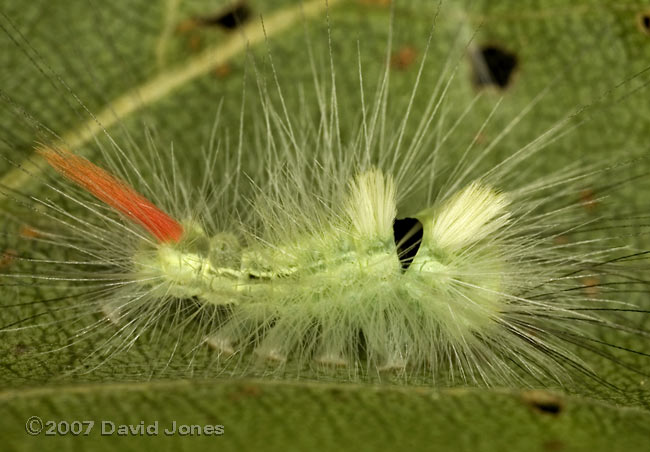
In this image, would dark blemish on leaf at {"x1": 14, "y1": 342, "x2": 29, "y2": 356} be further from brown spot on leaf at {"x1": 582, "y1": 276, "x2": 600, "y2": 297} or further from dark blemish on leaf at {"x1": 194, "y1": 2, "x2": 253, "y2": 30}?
brown spot on leaf at {"x1": 582, "y1": 276, "x2": 600, "y2": 297}

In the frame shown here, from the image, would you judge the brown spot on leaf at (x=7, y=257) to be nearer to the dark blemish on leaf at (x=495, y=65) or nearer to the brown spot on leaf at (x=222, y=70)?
the brown spot on leaf at (x=222, y=70)

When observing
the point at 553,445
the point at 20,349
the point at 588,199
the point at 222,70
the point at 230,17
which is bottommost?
the point at 553,445

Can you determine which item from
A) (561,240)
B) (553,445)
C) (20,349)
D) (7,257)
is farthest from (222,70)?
(553,445)

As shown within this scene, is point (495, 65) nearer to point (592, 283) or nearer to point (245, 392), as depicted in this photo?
point (592, 283)

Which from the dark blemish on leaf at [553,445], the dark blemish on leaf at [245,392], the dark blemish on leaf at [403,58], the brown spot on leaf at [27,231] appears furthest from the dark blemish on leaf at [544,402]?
the brown spot on leaf at [27,231]

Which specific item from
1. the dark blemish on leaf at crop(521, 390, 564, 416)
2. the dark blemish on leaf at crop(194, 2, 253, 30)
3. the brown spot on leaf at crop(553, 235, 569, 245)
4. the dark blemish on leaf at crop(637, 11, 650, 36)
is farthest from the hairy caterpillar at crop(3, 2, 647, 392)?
the dark blemish on leaf at crop(637, 11, 650, 36)

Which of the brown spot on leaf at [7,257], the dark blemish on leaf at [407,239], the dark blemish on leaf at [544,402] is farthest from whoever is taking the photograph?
the dark blemish on leaf at [407,239]
